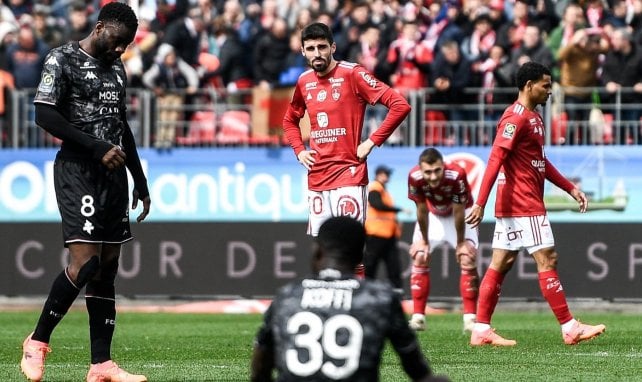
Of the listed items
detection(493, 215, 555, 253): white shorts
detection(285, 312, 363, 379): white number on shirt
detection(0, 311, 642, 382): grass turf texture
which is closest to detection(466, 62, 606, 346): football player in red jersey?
detection(493, 215, 555, 253): white shorts

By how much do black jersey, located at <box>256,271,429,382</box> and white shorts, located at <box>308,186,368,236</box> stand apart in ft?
18.7

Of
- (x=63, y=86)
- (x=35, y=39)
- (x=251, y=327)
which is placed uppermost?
(x=35, y=39)

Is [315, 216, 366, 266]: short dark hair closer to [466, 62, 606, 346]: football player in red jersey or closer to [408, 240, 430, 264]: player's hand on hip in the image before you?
[466, 62, 606, 346]: football player in red jersey

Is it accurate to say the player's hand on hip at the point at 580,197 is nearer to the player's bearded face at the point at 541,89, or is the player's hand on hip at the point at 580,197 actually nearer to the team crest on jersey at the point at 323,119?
the player's bearded face at the point at 541,89

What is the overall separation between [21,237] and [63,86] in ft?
45.4

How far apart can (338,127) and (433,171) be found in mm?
3693

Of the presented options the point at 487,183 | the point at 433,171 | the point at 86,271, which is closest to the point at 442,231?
the point at 433,171

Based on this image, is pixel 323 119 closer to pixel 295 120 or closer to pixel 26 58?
pixel 295 120

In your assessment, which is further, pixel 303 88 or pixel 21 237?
pixel 21 237

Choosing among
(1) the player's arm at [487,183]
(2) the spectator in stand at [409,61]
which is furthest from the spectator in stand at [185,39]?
(1) the player's arm at [487,183]

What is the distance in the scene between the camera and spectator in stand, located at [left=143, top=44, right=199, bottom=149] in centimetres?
2333

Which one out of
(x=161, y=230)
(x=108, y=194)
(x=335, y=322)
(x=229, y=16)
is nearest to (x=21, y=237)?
(x=161, y=230)

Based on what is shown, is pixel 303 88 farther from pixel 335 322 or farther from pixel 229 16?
pixel 229 16

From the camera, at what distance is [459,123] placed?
2231cm
